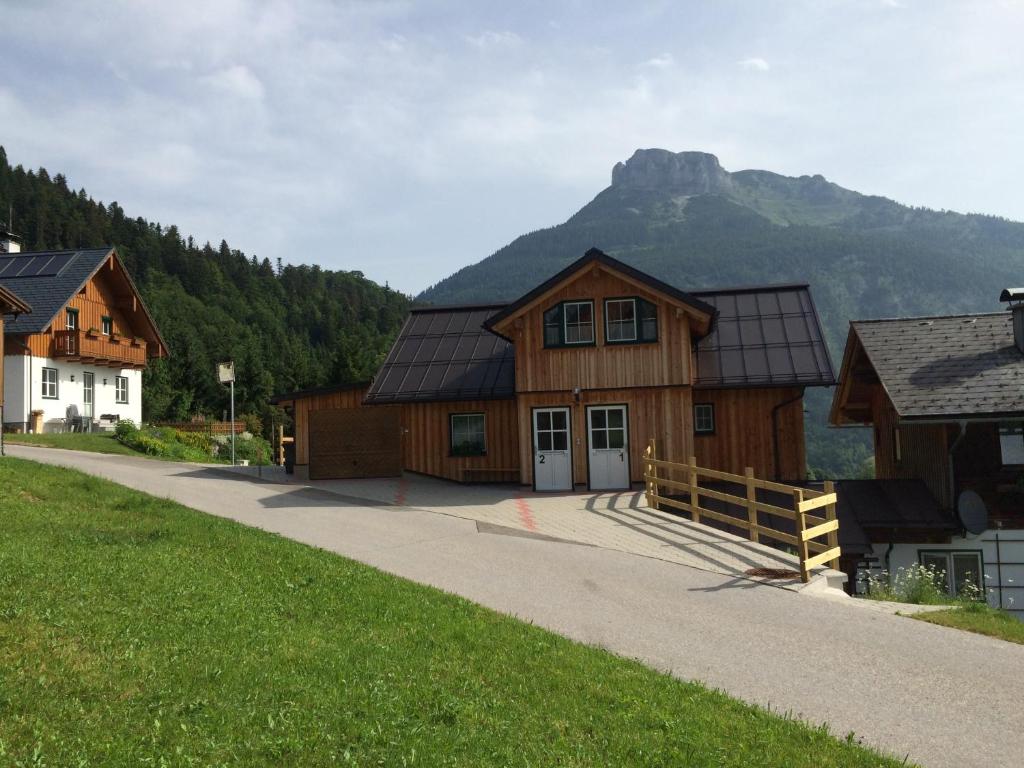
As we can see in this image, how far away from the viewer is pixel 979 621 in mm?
9758

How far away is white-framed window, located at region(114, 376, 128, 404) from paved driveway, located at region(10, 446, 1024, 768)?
26727 millimetres

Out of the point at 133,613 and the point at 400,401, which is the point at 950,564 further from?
the point at 133,613

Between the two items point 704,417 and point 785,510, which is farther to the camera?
point 704,417

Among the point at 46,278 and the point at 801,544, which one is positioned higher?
the point at 46,278

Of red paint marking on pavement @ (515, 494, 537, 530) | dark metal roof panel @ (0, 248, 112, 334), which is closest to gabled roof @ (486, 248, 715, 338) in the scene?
red paint marking on pavement @ (515, 494, 537, 530)

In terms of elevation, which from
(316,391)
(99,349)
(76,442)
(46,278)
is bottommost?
(76,442)

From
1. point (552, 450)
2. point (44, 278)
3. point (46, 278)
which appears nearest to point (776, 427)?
point (552, 450)

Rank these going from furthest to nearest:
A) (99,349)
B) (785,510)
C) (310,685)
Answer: (99,349), (785,510), (310,685)

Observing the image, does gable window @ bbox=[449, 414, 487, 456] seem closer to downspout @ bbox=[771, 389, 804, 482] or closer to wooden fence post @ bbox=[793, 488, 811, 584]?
downspout @ bbox=[771, 389, 804, 482]

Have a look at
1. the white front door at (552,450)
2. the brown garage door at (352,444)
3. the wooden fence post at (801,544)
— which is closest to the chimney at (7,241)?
the brown garage door at (352,444)

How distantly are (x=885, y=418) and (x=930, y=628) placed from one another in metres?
15.7

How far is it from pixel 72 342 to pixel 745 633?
105 ft

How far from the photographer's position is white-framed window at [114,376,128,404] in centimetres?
3866

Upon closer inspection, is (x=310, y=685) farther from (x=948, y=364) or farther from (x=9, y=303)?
(x=9, y=303)
